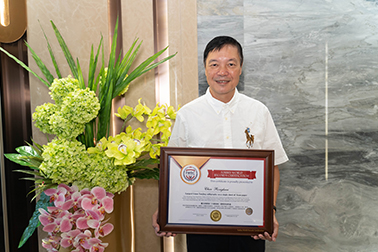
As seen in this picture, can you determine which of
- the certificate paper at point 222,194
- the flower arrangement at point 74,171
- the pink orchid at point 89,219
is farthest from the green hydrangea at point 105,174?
the certificate paper at point 222,194

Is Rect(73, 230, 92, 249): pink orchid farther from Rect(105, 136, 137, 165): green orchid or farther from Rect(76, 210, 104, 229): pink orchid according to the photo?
Rect(105, 136, 137, 165): green orchid

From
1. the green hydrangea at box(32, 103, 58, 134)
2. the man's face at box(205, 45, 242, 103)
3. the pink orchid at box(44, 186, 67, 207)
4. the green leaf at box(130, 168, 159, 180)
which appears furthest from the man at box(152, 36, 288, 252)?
the green hydrangea at box(32, 103, 58, 134)

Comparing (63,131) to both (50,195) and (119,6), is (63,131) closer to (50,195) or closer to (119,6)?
(50,195)

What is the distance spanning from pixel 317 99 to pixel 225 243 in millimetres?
990

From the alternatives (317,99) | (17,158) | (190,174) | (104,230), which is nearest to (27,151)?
(17,158)

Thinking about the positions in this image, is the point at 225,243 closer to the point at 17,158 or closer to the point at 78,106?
the point at 78,106

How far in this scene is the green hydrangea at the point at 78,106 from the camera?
0.91 m

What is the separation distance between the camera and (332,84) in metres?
1.49

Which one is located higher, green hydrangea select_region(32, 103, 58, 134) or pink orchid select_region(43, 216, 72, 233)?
green hydrangea select_region(32, 103, 58, 134)

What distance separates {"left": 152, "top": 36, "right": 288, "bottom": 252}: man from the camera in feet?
3.71

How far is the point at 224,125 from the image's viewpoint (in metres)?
1.17

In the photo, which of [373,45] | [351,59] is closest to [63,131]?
[351,59]

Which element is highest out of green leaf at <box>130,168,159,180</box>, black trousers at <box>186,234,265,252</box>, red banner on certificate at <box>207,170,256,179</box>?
red banner on certificate at <box>207,170,256,179</box>

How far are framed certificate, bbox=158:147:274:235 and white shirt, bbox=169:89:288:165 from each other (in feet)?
0.56
